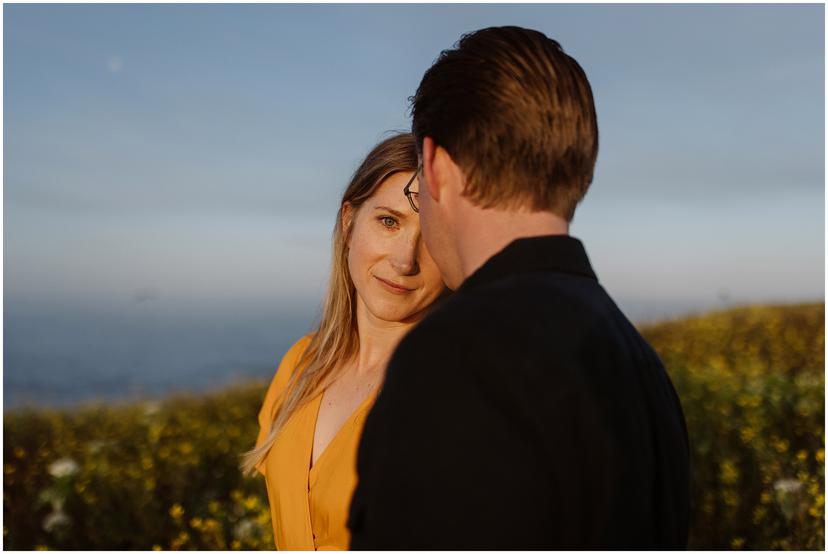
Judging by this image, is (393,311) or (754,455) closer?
(393,311)

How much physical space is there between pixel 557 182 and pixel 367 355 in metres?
1.64

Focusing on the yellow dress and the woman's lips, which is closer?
the yellow dress

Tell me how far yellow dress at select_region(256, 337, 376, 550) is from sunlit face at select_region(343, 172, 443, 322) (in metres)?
0.34

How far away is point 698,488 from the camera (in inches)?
199

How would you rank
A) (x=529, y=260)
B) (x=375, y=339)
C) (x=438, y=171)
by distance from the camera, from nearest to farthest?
(x=529, y=260)
(x=438, y=171)
(x=375, y=339)

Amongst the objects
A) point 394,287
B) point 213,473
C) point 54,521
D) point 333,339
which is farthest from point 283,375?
point 54,521

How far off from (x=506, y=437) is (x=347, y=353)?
1940mm

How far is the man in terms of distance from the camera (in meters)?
1.12

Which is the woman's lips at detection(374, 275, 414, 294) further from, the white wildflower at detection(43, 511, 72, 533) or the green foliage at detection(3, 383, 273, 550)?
the white wildflower at detection(43, 511, 72, 533)

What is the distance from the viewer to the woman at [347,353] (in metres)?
2.58

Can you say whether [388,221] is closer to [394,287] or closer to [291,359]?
[394,287]

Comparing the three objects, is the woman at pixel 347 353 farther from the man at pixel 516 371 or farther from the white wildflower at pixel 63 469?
the white wildflower at pixel 63 469

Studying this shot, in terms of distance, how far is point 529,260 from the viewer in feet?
4.44

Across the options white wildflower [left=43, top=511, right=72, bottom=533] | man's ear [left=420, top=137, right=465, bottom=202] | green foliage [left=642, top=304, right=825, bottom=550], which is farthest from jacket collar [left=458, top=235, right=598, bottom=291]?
white wildflower [left=43, top=511, right=72, bottom=533]
